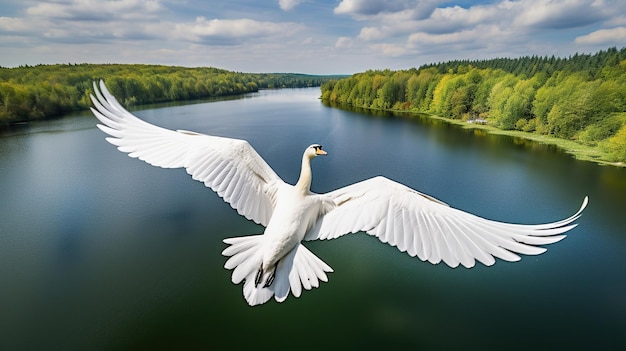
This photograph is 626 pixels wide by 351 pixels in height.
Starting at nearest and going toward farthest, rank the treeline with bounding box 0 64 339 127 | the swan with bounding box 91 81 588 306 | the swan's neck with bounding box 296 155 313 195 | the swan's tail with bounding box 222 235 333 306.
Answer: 1. the swan with bounding box 91 81 588 306
2. the swan's tail with bounding box 222 235 333 306
3. the swan's neck with bounding box 296 155 313 195
4. the treeline with bounding box 0 64 339 127

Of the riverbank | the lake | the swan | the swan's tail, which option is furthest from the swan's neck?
the riverbank

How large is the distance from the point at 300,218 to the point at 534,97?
29.0 metres

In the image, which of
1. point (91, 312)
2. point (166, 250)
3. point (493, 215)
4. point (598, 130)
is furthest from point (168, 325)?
point (598, 130)

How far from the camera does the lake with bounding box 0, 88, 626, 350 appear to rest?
6.14 meters

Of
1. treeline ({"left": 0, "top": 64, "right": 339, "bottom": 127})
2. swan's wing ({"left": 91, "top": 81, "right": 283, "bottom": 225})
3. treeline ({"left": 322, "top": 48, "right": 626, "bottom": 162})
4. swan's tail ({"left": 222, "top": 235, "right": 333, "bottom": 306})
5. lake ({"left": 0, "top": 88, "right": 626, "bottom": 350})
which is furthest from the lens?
treeline ({"left": 0, "top": 64, "right": 339, "bottom": 127})

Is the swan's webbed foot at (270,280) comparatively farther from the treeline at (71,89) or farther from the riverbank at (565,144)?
the riverbank at (565,144)

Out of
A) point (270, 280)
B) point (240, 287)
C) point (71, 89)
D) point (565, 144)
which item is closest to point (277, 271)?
point (270, 280)

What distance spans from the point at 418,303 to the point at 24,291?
7950 millimetres

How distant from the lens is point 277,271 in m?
2.77

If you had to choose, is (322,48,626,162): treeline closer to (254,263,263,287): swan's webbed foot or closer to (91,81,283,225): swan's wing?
(91,81,283,225): swan's wing

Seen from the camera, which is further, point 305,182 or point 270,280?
point 305,182

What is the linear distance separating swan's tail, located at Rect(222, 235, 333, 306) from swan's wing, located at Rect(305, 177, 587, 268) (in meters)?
0.23

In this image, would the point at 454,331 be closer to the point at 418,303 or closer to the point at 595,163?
the point at 418,303

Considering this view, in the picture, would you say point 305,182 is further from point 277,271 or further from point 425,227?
point 425,227
